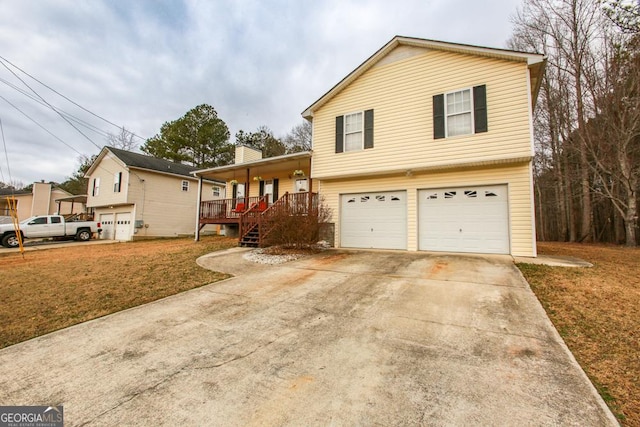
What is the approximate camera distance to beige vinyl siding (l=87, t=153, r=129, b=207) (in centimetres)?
1848

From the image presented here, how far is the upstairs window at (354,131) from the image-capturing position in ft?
33.9

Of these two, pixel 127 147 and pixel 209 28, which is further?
pixel 127 147

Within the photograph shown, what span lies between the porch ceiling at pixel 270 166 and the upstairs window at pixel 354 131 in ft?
4.88

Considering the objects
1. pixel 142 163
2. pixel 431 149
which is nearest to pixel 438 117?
pixel 431 149

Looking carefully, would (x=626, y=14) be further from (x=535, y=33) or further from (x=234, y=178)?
(x=234, y=178)

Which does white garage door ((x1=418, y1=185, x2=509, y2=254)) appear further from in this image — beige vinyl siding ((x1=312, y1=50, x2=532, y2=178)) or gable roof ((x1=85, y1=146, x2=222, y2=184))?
gable roof ((x1=85, y1=146, x2=222, y2=184))

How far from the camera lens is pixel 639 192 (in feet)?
48.0

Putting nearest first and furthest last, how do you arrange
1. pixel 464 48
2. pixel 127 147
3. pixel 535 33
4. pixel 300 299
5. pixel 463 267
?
pixel 300 299
pixel 463 267
pixel 464 48
pixel 535 33
pixel 127 147

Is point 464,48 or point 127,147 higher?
point 127,147

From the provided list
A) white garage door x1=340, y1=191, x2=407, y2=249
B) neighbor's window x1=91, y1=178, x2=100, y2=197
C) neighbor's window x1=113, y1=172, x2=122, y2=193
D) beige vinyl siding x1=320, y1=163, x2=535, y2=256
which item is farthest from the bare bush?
neighbor's window x1=91, y1=178, x2=100, y2=197

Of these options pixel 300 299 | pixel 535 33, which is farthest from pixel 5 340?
pixel 535 33

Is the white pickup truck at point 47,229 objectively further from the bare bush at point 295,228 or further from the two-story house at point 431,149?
the two-story house at point 431,149

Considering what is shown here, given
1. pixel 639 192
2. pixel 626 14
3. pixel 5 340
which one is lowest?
pixel 5 340

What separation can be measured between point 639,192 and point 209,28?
24022mm
